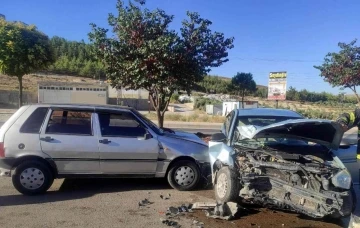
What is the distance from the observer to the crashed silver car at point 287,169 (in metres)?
4.66

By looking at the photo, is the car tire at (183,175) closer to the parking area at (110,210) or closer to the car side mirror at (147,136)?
the parking area at (110,210)

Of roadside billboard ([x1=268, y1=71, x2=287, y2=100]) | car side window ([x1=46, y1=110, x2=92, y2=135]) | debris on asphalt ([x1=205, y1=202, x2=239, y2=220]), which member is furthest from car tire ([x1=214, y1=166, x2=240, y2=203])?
roadside billboard ([x1=268, y1=71, x2=287, y2=100])

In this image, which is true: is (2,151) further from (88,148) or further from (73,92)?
(73,92)

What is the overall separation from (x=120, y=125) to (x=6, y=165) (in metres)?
1.98

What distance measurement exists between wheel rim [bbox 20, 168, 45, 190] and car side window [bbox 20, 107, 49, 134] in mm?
653

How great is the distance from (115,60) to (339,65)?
1237 cm

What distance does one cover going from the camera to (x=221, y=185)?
17.7ft

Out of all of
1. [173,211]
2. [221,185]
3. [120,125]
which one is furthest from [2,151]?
[221,185]

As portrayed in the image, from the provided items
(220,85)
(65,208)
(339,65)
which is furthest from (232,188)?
(220,85)

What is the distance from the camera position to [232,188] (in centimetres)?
509

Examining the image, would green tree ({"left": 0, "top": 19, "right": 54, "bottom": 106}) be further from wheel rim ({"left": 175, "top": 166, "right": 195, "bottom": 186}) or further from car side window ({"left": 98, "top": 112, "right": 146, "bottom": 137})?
wheel rim ({"left": 175, "top": 166, "right": 195, "bottom": 186})

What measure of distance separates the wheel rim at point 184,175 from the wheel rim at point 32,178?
7.64 feet

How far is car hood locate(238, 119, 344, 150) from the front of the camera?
5.12 metres

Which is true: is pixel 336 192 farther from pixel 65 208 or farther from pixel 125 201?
pixel 65 208
